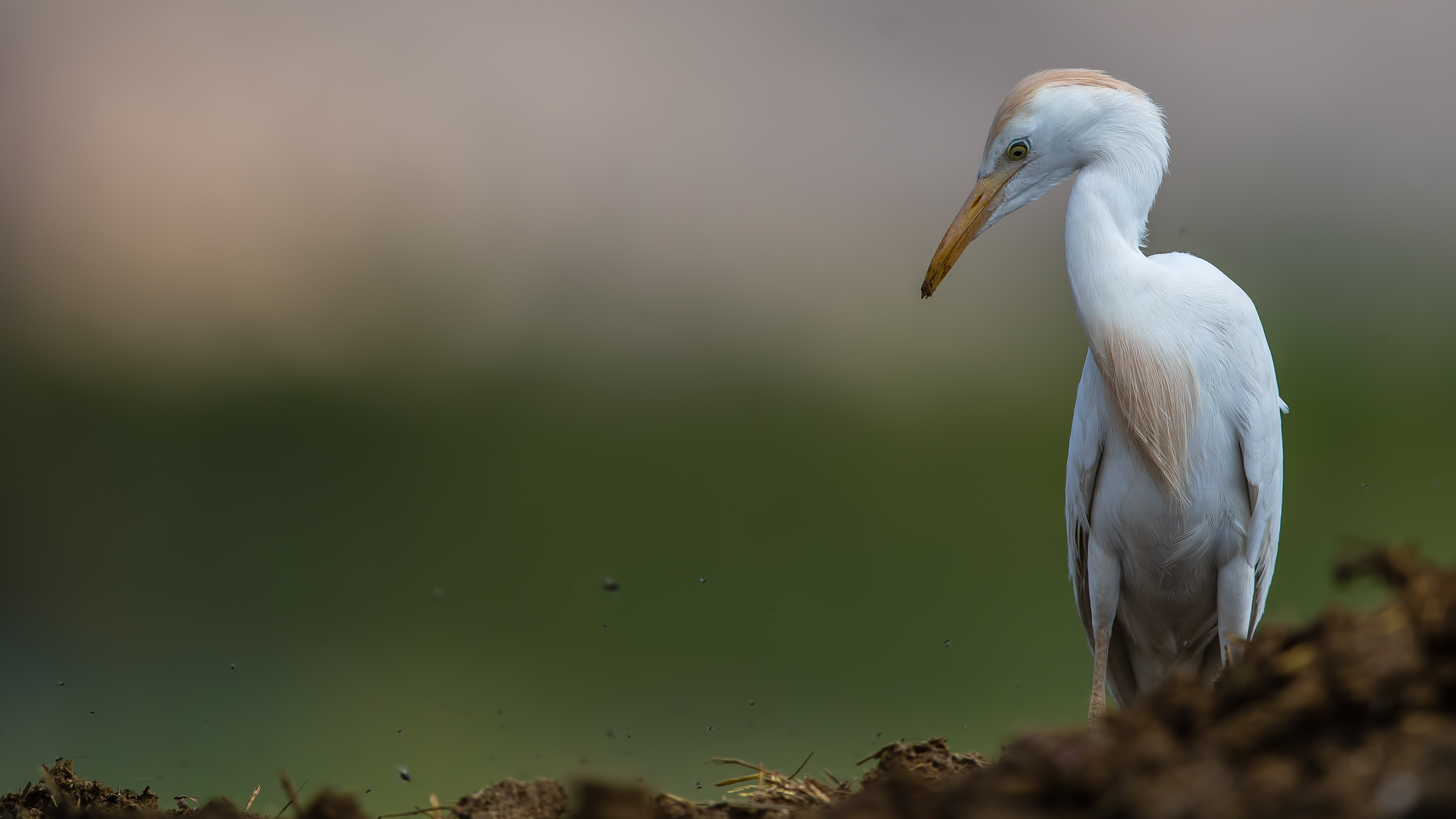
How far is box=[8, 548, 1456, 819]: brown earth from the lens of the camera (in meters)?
0.65

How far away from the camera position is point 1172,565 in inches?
73.6

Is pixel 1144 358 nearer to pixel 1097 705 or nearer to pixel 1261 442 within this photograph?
pixel 1261 442

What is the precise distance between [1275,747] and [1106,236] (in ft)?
3.77

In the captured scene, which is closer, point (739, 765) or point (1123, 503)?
point (739, 765)

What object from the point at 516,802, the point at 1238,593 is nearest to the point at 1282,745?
the point at 516,802

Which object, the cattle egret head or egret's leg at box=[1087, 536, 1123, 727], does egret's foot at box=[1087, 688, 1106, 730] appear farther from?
the cattle egret head

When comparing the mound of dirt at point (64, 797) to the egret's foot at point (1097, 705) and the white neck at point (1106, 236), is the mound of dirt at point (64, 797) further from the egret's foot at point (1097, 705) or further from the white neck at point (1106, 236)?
→ the white neck at point (1106, 236)

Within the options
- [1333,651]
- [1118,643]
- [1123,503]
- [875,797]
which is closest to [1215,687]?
[1333,651]

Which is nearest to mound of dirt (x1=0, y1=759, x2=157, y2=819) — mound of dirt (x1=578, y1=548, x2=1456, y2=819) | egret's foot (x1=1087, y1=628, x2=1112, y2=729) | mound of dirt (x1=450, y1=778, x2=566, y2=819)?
mound of dirt (x1=450, y1=778, x2=566, y2=819)

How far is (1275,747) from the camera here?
0.74 meters

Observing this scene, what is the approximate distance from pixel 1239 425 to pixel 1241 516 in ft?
0.61

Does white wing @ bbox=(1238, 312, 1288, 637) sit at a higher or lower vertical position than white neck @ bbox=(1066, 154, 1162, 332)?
lower

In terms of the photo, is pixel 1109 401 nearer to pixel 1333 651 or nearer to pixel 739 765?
pixel 739 765

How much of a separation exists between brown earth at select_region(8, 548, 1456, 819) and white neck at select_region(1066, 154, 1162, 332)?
93 centimetres
